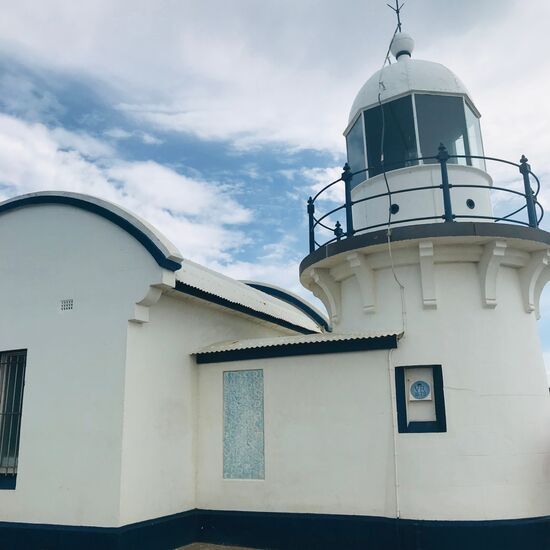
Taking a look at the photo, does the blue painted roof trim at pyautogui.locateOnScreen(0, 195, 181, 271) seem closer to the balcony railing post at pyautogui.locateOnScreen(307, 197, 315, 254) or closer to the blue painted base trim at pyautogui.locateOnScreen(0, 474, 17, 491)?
the balcony railing post at pyautogui.locateOnScreen(307, 197, 315, 254)

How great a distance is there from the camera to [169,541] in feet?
25.4

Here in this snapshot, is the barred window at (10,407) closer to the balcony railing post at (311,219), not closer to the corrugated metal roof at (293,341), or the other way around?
the corrugated metal roof at (293,341)

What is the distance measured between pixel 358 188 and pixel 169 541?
6.18 metres

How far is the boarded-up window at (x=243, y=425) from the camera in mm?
8195

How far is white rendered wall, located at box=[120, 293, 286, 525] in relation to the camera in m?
7.45

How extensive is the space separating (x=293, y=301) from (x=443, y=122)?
7442 mm

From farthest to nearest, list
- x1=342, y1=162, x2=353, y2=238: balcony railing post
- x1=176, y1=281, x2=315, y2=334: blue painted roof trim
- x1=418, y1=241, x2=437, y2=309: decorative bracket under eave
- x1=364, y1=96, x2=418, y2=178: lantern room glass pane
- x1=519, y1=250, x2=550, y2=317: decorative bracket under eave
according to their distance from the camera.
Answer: x1=364, y1=96, x2=418, y2=178: lantern room glass pane < x1=176, y1=281, x2=315, y2=334: blue painted roof trim < x1=342, y1=162, x2=353, y2=238: balcony railing post < x1=519, y1=250, x2=550, y2=317: decorative bracket under eave < x1=418, y1=241, x2=437, y2=309: decorative bracket under eave

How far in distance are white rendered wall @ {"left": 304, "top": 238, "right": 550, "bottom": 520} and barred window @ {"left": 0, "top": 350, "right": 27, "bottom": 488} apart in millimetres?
5180

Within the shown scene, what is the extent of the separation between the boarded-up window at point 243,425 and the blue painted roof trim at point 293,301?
6.48 meters

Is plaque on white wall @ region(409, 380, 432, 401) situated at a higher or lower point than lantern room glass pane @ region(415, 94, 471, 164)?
lower

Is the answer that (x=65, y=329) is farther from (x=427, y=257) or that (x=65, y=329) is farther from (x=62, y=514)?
(x=427, y=257)

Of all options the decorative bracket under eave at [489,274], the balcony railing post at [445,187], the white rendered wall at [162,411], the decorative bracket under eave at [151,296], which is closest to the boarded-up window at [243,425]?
the white rendered wall at [162,411]

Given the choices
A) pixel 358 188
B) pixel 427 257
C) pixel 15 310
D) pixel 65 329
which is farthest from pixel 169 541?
pixel 358 188

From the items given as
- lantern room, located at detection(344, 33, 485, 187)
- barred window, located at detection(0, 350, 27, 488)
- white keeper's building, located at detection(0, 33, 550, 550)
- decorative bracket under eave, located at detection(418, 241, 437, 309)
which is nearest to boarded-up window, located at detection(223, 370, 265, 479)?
white keeper's building, located at detection(0, 33, 550, 550)
